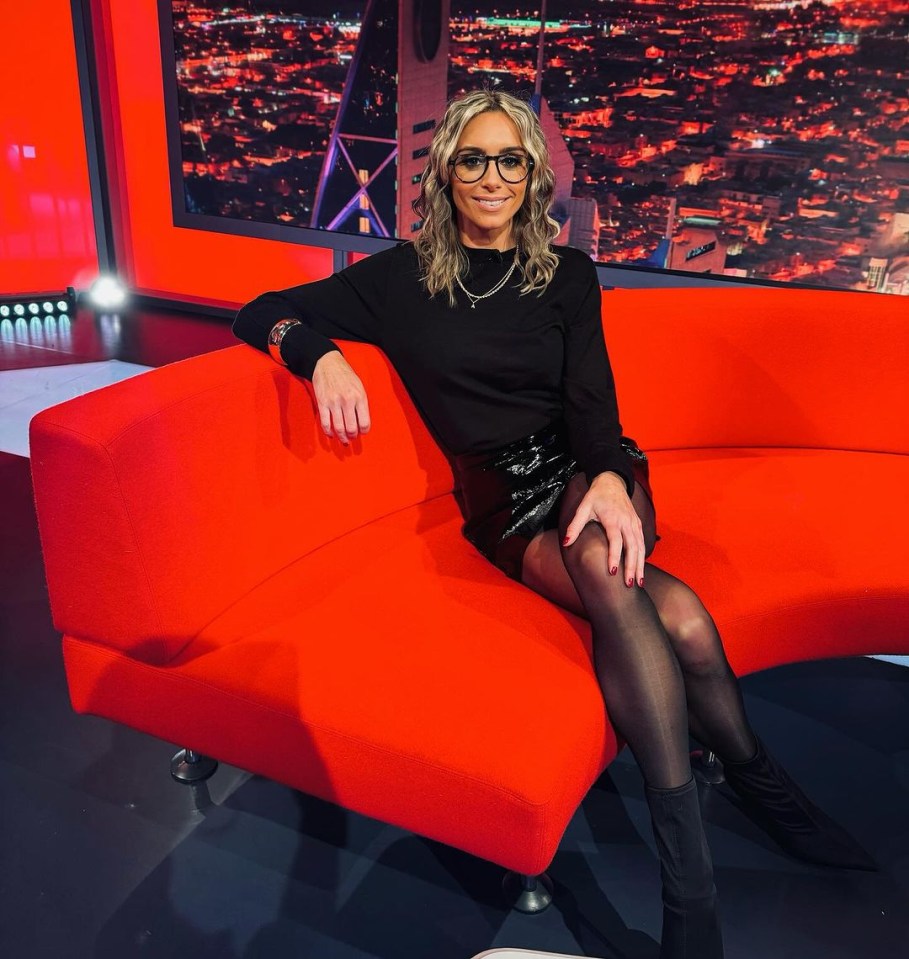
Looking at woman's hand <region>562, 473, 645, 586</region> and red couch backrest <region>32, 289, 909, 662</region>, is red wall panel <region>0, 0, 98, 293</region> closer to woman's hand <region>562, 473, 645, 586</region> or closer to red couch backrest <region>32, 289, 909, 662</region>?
red couch backrest <region>32, 289, 909, 662</region>

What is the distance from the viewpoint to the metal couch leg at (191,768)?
2062 mm

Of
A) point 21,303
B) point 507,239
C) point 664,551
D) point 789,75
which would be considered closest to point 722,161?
point 789,75

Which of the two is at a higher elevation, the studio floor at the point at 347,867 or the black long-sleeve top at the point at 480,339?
the black long-sleeve top at the point at 480,339

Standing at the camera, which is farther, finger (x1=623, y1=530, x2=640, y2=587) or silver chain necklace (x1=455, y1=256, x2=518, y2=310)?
silver chain necklace (x1=455, y1=256, x2=518, y2=310)

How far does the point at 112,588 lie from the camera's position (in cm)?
168

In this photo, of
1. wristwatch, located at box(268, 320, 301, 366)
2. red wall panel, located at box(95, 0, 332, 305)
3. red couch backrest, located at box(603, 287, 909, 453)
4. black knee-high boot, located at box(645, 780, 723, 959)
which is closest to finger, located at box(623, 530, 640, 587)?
black knee-high boot, located at box(645, 780, 723, 959)

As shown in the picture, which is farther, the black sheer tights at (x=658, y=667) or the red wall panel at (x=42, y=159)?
the red wall panel at (x=42, y=159)

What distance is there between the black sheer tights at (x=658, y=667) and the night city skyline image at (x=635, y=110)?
267cm

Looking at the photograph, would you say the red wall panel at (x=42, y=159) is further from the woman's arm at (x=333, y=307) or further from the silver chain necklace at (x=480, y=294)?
the silver chain necklace at (x=480, y=294)

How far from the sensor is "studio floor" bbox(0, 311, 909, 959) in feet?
5.63

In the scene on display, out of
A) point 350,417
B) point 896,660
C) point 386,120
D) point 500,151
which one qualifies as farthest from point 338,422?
point 386,120

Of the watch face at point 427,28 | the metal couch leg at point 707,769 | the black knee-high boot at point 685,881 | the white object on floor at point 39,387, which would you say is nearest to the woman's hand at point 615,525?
the black knee-high boot at point 685,881

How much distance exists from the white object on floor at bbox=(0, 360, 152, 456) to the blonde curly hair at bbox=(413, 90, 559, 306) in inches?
91.1

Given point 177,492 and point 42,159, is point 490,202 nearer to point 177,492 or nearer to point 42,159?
point 177,492
